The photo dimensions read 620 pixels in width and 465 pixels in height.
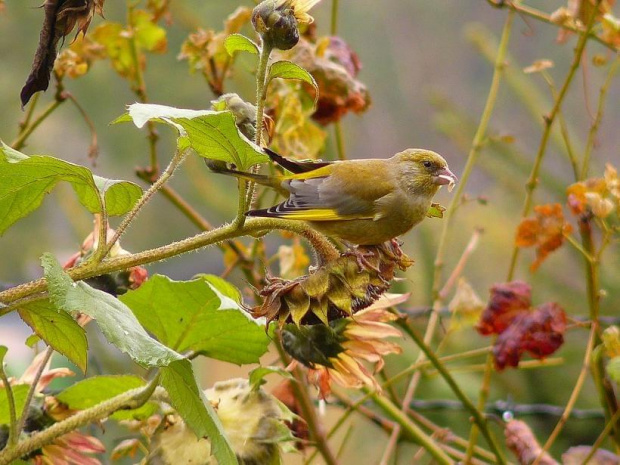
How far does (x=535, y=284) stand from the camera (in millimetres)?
2908

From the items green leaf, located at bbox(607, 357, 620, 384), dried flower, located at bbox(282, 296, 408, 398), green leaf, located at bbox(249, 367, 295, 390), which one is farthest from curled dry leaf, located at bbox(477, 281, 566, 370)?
green leaf, located at bbox(249, 367, 295, 390)

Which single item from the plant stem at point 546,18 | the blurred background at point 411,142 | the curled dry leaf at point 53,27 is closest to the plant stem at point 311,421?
the curled dry leaf at point 53,27

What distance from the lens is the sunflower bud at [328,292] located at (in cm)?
51

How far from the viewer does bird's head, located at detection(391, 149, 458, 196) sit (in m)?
0.77

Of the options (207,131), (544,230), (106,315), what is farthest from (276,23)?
(544,230)

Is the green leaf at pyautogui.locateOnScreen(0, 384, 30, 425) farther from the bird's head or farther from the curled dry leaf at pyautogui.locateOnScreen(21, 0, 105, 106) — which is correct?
the bird's head

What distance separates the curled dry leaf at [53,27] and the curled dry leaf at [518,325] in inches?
23.6

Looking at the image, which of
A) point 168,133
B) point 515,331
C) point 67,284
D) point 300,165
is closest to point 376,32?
point 168,133

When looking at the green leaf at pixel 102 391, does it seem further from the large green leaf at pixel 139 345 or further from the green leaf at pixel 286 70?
the green leaf at pixel 286 70

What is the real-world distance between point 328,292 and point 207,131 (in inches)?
4.9

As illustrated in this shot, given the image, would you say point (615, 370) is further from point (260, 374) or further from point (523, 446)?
point (260, 374)

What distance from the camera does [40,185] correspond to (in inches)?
20.1

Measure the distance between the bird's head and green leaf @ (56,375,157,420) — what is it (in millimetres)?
295

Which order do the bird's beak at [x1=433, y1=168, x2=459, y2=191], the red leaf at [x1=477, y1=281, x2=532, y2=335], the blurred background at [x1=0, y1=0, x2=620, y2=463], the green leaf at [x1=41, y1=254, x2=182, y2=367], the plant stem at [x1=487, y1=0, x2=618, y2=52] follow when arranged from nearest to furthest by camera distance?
the green leaf at [x1=41, y1=254, x2=182, y2=367]
the bird's beak at [x1=433, y1=168, x2=459, y2=191]
the red leaf at [x1=477, y1=281, x2=532, y2=335]
the plant stem at [x1=487, y1=0, x2=618, y2=52]
the blurred background at [x1=0, y1=0, x2=620, y2=463]
